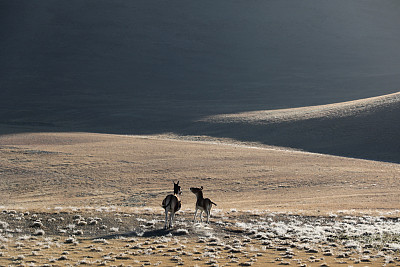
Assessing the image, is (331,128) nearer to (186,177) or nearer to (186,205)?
(186,177)

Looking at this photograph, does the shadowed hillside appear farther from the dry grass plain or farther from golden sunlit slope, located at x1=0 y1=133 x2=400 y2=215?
the dry grass plain

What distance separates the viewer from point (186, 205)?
1190 inches

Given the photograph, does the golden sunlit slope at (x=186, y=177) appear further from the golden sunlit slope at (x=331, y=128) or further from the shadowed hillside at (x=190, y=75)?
the shadowed hillside at (x=190, y=75)

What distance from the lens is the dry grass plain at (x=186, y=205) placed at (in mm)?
15430

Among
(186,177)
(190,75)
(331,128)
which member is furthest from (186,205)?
(190,75)

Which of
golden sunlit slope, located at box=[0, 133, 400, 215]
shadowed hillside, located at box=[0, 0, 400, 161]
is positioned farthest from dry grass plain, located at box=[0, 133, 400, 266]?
shadowed hillside, located at box=[0, 0, 400, 161]

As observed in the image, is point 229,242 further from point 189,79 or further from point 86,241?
point 189,79

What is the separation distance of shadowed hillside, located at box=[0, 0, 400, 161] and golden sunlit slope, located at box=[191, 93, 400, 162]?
299 millimetres

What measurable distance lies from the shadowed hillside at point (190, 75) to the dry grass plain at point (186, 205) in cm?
1844

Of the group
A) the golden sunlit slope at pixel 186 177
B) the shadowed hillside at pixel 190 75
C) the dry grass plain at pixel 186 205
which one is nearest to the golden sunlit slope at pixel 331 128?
the shadowed hillside at pixel 190 75

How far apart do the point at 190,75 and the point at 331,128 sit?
8889cm

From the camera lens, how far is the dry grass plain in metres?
15.4

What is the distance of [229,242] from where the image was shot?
17062mm

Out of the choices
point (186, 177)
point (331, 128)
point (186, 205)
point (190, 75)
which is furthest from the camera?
point (190, 75)
